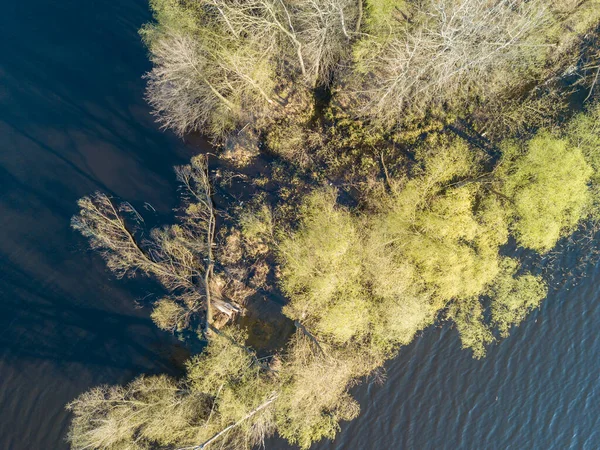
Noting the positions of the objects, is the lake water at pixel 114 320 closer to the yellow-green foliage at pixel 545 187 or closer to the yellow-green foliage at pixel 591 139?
the yellow-green foliage at pixel 545 187

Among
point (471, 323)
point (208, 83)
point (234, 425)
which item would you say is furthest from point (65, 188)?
point (471, 323)

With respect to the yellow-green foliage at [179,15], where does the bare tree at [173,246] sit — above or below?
below

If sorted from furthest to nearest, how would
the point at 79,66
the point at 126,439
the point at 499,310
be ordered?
1. the point at 79,66
2. the point at 499,310
3. the point at 126,439

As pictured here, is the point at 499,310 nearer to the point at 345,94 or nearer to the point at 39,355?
the point at 345,94

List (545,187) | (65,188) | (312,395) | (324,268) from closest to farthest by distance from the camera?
(324,268) → (545,187) → (312,395) → (65,188)

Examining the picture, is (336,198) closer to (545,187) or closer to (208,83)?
(208,83)

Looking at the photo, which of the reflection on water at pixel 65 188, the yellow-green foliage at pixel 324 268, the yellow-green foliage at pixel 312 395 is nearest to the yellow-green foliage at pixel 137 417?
the reflection on water at pixel 65 188

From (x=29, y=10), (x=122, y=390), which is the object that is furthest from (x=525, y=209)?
A: (x=29, y=10)
